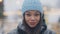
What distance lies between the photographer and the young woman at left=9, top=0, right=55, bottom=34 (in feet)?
4.04

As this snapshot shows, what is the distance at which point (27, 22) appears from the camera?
4.11 ft

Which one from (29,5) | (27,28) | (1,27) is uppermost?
(29,5)

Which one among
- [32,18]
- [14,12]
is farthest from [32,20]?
[14,12]

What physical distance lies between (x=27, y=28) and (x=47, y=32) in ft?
0.49

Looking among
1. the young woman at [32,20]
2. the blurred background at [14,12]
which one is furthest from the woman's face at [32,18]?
the blurred background at [14,12]

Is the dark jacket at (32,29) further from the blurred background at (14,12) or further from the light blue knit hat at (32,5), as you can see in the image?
the blurred background at (14,12)

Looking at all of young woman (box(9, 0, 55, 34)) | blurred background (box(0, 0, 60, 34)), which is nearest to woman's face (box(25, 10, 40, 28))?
young woman (box(9, 0, 55, 34))

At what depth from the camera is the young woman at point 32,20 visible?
4.04 feet

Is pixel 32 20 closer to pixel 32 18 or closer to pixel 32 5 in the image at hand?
pixel 32 18

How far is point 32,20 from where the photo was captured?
122 centimetres

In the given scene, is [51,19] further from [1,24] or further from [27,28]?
[27,28]

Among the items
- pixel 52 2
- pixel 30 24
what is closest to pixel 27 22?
pixel 30 24

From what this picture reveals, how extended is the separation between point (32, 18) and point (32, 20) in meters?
0.01

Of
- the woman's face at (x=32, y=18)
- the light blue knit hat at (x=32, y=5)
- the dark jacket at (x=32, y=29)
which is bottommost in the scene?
the dark jacket at (x=32, y=29)
